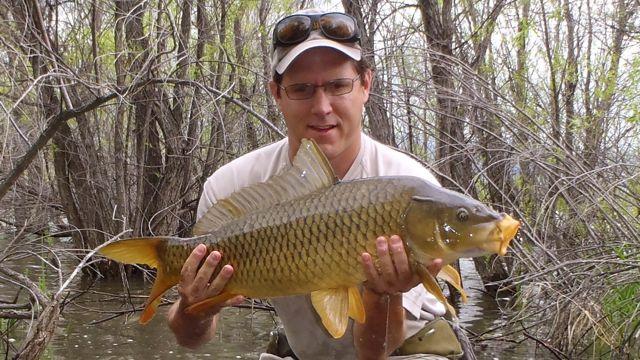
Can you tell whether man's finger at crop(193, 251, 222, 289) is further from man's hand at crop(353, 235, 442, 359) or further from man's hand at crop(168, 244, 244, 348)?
man's hand at crop(353, 235, 442, 359)

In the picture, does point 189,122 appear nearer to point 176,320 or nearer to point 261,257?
point 176,320

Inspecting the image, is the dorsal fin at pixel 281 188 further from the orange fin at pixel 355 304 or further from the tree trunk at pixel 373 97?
the tree trunk at pixel 373 97

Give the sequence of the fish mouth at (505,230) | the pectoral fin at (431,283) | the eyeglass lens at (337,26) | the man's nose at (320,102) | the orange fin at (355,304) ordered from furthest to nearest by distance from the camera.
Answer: the eyeglass lens at (337,26), the man's nose at (320,102), the orange fin at (355,304), the pectoral fin at (431,283), the fish mouth at (505,230)

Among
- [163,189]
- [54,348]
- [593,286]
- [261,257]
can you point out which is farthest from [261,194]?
[163,189]

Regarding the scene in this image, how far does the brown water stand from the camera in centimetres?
538

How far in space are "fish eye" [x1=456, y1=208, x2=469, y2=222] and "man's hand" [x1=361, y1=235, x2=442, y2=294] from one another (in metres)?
0.13

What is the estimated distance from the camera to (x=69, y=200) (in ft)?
26.3

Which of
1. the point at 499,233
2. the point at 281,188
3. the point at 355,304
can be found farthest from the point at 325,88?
the point at 499,233

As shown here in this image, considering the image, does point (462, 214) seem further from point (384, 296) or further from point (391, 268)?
point (384, 296)

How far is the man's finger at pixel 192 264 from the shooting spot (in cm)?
216

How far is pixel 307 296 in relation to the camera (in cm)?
262

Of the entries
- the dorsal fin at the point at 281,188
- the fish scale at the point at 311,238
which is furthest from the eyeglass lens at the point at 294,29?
the fish scale at the point at 311,238

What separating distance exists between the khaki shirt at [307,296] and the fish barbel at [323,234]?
1.44 feet

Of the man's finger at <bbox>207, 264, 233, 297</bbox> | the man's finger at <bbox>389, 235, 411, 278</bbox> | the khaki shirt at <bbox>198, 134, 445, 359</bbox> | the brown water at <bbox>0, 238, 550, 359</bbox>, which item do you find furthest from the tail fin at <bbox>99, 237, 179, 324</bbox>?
the brown water at <bbox>0, 238, 550, 359</bbox>
